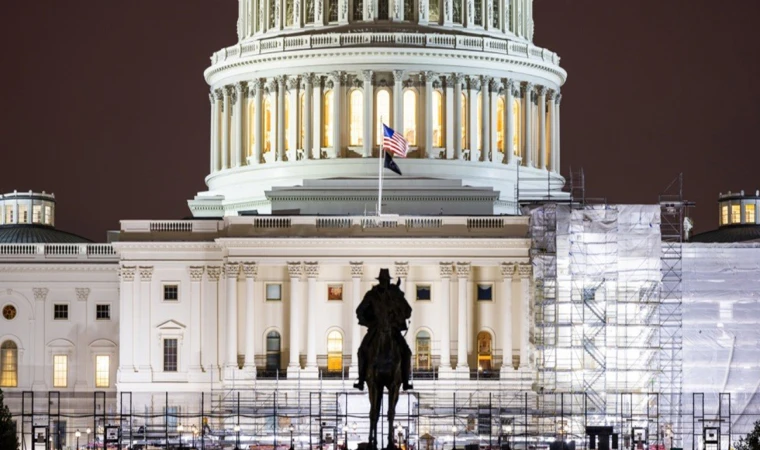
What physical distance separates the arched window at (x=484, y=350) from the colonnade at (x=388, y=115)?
1677 cm

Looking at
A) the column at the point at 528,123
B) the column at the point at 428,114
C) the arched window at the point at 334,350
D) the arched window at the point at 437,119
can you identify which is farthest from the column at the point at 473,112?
the arched window at the point at 334,350

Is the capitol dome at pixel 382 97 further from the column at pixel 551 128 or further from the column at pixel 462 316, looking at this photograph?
the column at pixel 462 316

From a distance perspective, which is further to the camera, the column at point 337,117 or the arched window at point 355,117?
the arched window at point 355,117

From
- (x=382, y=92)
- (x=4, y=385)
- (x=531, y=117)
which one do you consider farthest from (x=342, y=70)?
(x=4, y=385)

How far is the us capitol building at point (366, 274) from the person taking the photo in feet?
396

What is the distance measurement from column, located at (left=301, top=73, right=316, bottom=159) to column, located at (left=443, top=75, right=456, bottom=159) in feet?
25.3

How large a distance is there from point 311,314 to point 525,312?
11.0 meters

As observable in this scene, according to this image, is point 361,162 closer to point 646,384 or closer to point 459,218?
point 459,218

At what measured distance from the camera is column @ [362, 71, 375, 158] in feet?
465

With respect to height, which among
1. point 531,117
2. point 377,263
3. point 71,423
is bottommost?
point 71,423

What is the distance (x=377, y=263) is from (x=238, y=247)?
7172 millimetres

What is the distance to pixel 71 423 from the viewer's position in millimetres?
129000

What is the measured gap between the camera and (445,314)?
12719 centimetres

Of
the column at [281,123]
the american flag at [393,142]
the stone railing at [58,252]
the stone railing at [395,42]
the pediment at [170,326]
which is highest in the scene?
the stone railing at [395,42]
